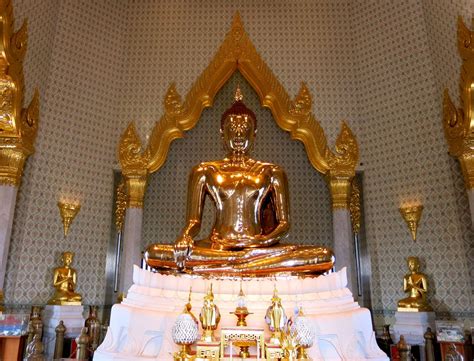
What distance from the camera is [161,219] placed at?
6.29 m

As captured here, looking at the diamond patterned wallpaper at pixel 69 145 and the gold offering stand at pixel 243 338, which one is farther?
the diamond patterned wallpaper at pixel 69 145

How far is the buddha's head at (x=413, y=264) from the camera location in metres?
5.16

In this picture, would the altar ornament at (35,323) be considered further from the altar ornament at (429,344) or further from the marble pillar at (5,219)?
the altar ornament at (429,344)

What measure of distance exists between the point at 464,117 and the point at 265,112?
2.71m

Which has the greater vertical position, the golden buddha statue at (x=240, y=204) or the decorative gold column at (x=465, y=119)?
the decorative gold column at (x=465, y=119)

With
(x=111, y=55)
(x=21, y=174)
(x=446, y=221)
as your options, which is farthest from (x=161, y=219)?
(x=446, y=221)

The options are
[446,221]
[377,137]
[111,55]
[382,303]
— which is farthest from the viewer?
[111,55]

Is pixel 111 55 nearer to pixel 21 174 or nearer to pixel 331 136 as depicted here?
pixel 21 174

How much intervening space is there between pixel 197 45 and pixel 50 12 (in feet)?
6.50

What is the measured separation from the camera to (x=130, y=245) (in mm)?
5723

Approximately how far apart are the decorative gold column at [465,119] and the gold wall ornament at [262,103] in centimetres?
125

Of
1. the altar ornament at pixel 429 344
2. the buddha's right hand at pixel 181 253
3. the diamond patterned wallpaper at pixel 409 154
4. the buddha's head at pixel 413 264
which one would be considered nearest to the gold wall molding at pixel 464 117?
the diamond patterned wallpaper at pixel 409 154

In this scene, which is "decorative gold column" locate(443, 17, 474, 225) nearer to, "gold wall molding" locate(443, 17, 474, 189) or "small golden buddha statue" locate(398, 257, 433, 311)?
"gold wall molding" locate(443, 17, 474, 189)

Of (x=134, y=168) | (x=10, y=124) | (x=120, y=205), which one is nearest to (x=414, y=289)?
(x=134, y=168)
